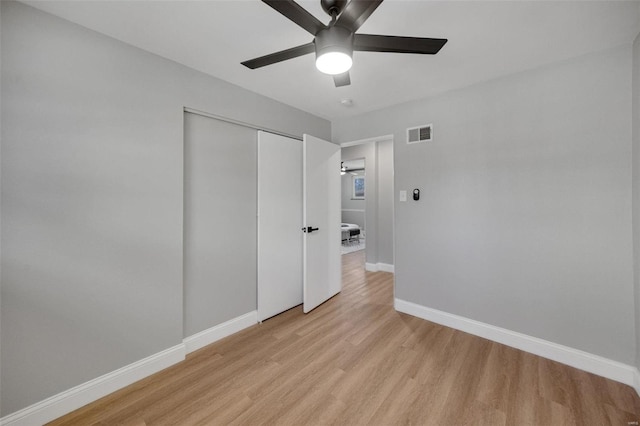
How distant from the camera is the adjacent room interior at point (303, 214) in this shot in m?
1.55

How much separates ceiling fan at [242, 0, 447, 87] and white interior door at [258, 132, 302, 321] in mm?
1569

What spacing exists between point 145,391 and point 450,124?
3.62 m

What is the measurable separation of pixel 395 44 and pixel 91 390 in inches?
115

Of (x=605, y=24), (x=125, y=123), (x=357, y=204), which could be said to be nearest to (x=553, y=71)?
(x=605, y=24)

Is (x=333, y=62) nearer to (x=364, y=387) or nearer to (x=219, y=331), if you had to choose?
(x=364, y=387)

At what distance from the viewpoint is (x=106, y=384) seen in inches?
70.5

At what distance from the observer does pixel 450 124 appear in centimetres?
272

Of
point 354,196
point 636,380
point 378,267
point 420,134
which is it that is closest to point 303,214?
point 420,134

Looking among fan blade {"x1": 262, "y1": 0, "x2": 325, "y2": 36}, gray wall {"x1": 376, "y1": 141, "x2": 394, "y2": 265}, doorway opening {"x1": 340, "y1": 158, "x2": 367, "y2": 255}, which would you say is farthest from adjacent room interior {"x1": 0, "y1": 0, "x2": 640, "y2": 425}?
doorway opening {"x1": 340, "y1": 158, "x2": 367, "y2": 255}

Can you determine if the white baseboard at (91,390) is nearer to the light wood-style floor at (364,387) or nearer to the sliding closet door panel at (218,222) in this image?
the light wood-style floor at (364,387)

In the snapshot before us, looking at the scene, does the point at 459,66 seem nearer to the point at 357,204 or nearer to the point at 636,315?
the point at 636,315

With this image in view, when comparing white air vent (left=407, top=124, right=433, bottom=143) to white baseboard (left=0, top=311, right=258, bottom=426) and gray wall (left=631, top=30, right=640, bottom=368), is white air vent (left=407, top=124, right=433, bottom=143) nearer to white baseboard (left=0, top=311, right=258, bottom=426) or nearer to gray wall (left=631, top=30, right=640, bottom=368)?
gray wall (left=631, top=30, right=640, bottom=368)

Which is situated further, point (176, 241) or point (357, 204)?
point (357, 204)

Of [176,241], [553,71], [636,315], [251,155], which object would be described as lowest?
[636,315]
